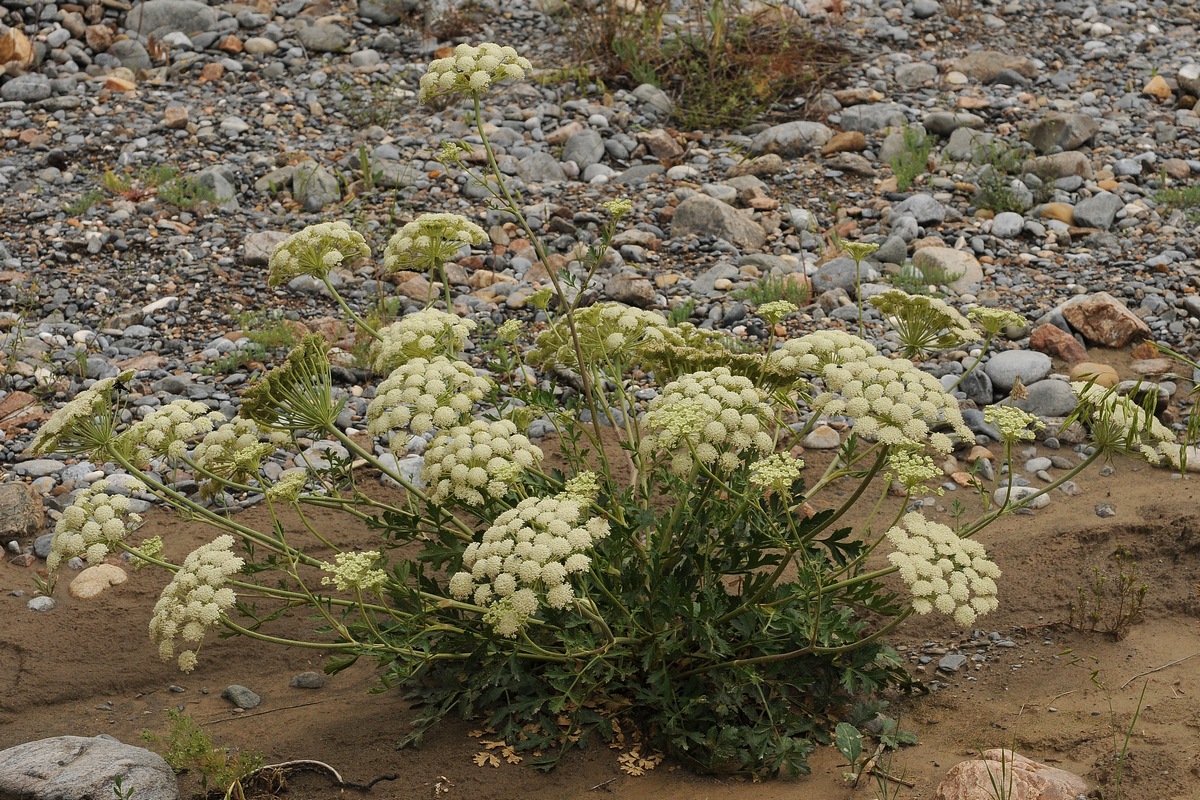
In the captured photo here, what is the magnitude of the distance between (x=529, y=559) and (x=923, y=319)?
1.66 metres

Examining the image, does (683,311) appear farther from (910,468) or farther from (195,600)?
(195,600)

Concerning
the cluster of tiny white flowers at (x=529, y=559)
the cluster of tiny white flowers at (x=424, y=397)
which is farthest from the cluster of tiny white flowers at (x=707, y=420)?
the cluster of tiny white flowers at (x=424, y=397)

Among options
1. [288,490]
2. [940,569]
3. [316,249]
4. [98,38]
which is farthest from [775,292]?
[98,38]

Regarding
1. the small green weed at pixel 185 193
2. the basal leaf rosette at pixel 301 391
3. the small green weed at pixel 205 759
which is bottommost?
the small green weed at pixel 205 759

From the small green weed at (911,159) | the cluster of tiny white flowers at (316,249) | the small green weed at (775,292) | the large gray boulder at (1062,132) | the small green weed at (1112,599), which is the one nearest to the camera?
the cluster of tiny white flowers at (316,249)

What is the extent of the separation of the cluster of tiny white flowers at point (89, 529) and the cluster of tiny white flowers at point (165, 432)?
23cm

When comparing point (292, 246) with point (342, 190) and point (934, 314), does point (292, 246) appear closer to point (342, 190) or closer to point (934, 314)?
point (934, 314)

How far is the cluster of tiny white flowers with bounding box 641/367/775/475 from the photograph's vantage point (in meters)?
3.35

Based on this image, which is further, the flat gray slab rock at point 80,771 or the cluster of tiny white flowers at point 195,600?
the flat gray slab rock at point 80,771

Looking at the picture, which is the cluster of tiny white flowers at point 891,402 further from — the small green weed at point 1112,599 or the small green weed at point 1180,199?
the small green weed at point 1180,199

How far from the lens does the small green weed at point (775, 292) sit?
7043 millimetres

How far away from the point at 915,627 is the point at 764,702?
50.3 inches

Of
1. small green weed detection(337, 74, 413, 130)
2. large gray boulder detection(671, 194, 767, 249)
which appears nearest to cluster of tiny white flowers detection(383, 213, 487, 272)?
large gray boulder detection(671, 194, 767, 249)

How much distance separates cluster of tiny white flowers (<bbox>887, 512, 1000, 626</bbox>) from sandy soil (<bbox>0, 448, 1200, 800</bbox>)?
0.84 metres
